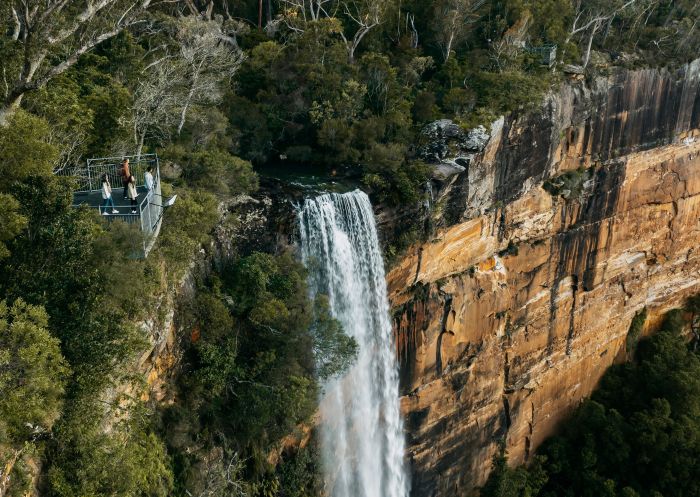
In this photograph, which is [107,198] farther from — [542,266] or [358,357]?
[542,266]

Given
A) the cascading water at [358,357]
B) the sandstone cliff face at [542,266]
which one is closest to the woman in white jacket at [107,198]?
the cascading water at [358,357]

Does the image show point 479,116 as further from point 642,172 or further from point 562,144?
point 642,172

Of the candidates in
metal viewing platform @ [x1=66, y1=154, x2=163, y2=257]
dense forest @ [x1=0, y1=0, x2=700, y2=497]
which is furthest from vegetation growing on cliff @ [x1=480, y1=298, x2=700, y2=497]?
metal viewing platform @ [x1=66, y1=154, x2=163, y2=257]

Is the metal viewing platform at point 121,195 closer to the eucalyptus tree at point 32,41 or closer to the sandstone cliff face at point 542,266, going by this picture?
the eucalyptus tree at point 32,41

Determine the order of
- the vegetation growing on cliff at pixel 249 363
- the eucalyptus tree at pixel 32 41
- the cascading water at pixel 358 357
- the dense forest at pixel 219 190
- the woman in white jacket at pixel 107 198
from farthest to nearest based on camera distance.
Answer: the cascading water at pixel 358 357
the vegetation growing on cliff at pixel 249 363
the woman in white jacket at pixel 107 198
the eucalyptus tree at pixel 32 41
the dense forest at pixel 219 190

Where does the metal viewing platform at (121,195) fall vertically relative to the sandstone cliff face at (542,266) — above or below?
above

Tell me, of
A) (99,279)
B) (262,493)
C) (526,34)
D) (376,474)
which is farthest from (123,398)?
(526,34)

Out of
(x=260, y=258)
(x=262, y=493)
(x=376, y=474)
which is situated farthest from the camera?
(x=376, y=474)
